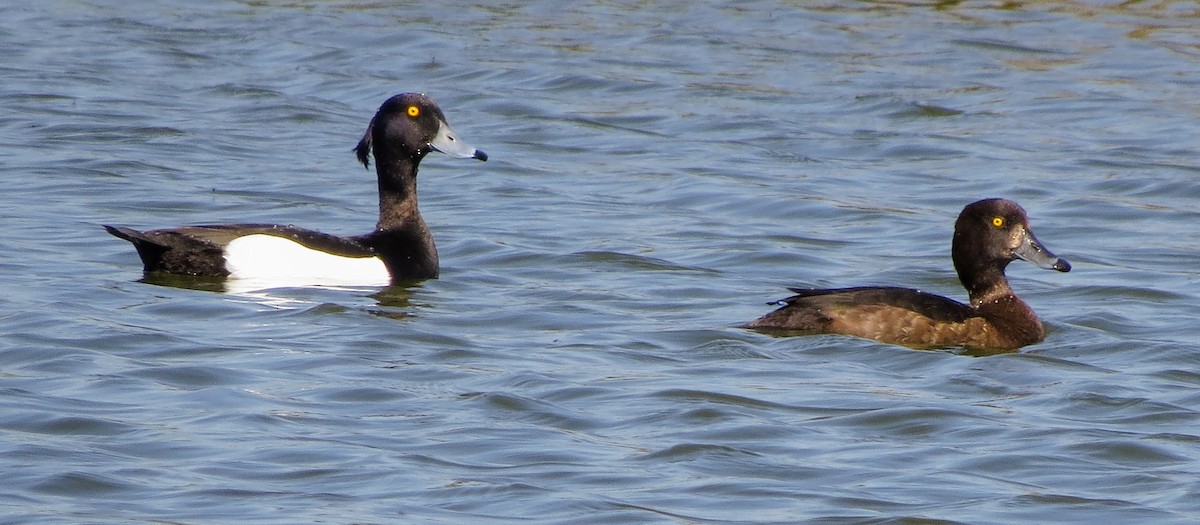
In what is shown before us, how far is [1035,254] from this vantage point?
9312 millimetres

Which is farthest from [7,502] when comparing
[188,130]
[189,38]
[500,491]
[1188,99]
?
[189,38]

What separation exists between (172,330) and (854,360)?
118 inches

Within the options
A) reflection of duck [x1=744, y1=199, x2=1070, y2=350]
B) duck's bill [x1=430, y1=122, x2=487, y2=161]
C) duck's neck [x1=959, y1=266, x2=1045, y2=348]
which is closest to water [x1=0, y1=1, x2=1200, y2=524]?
reflection of duck [x1=744, y1=199, x2=1070, y2=350]

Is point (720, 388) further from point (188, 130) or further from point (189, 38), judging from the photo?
point (189, 38)

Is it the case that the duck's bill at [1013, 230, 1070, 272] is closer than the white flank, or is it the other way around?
the duck's bill at [1013, 230, 1070, 272]

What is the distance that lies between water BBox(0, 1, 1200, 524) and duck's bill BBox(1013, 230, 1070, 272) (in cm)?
32

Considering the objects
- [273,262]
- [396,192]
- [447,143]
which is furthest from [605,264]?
[273,262]

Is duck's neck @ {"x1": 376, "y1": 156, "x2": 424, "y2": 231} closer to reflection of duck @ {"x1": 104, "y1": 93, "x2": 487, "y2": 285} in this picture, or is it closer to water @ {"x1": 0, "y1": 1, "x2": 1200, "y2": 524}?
reflection of duck @ {"x1": 104, "y1": 93, "x2": 487, "y2": 285}

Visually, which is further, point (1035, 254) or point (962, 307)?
point (1035, 254)

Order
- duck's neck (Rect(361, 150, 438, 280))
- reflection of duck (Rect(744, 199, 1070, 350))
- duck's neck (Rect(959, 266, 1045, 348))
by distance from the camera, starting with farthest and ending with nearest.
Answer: duck's neck (Rect(361, 150, 438, 280)) → duck's neck (Rect(959, 266, 1045, 348)) → reflection of duck (Rect(744, 199, 1070, 350))

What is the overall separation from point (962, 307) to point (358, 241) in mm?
3210

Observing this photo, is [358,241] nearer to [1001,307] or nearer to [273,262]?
[273,262]

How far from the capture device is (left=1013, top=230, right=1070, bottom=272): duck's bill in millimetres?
9289

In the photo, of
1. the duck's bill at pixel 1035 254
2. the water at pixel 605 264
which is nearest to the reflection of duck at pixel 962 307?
the duck's bill at pixel 1035 254
